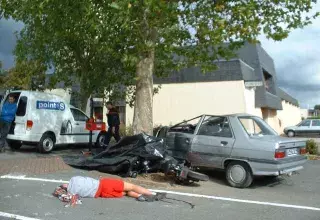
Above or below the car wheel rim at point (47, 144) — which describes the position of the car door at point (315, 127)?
above

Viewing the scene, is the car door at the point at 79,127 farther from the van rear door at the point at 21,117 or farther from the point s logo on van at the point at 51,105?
the van rear door at the point at 21,117

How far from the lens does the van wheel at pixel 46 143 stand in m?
14.5

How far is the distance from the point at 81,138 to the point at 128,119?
11.9m

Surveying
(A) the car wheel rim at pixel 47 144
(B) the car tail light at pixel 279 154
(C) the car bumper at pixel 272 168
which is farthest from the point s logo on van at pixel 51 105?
(B) the car tail light at pixel 279 154

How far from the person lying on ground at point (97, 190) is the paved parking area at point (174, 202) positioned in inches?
6.3

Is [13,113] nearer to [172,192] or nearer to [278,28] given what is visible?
[172,192]

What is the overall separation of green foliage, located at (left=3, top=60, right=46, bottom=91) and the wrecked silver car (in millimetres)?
13750

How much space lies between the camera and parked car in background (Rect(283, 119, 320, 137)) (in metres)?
34.0

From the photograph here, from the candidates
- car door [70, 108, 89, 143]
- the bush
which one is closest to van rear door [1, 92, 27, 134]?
car door [70, 108, 89, 143]

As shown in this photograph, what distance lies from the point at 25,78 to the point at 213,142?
19986 millimetres

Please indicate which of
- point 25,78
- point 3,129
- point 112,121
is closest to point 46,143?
point 3,129

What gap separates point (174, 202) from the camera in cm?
750

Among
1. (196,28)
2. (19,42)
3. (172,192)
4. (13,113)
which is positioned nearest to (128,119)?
(19,42)

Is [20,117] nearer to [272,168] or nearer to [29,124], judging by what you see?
[29,124]
